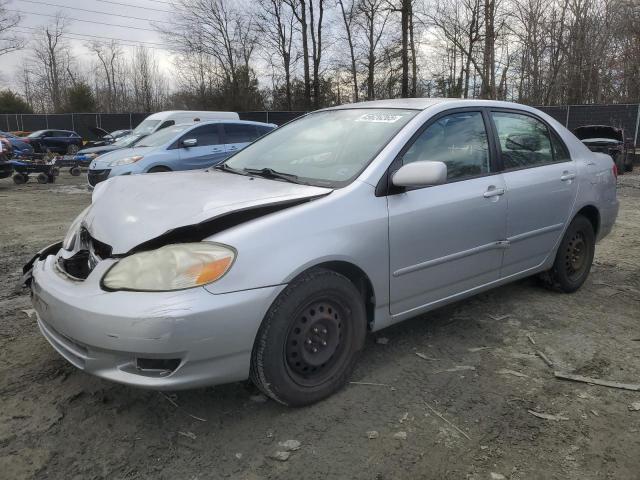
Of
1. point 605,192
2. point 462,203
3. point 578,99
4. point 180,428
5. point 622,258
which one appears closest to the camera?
point 180,428

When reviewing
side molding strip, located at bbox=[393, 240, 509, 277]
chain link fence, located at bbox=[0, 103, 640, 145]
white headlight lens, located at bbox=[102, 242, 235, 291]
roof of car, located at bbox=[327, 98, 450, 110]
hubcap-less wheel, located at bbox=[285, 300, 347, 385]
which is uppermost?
chain link fence, located at bbox=[0, 103, 640, 145]

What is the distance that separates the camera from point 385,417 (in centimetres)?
262

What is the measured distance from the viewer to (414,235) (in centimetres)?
301

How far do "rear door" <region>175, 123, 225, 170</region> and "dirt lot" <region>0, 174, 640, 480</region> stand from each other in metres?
6.62

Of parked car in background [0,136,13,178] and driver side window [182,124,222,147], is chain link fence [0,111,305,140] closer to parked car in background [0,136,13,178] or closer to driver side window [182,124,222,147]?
parked car in background [0,136,13,178]

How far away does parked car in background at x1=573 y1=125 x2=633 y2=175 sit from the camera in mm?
15492

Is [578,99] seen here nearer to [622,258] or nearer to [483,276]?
[622,258]

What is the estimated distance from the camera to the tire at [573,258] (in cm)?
434

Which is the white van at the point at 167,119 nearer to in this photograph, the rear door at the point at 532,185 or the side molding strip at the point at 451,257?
the rear door at the point at 532,185

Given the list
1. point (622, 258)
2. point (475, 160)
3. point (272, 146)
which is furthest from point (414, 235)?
point (622, 258)

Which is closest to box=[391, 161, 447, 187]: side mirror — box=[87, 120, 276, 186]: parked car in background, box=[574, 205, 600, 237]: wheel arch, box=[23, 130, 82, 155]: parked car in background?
box=[574, 205, 600, 237]: wheel arch

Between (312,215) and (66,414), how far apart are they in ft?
5.24

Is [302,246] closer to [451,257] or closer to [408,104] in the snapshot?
[451,257]

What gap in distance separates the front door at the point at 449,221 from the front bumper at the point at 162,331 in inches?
36.3
